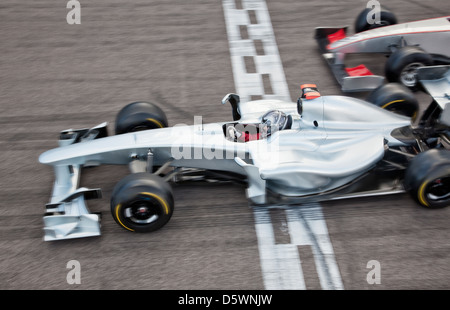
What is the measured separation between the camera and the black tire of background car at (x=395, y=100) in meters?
5.25

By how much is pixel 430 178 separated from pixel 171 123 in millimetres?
3173

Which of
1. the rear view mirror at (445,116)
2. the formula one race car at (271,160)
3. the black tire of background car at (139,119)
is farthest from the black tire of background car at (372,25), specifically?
the black tire of background car at (139,119)

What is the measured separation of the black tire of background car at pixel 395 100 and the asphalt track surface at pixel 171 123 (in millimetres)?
1089

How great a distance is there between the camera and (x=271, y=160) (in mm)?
4508

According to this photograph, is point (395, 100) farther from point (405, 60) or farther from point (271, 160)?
point (271, 160)

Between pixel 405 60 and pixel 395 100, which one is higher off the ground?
pixel 405 60

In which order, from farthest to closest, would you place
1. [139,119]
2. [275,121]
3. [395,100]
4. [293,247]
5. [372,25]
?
[372,25] → [395,100] → [139,119] → [275,121] → [293,247]

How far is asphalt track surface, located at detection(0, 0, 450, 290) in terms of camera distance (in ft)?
14.1

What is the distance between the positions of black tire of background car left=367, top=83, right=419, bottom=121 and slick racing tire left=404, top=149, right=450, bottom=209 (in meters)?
0.95

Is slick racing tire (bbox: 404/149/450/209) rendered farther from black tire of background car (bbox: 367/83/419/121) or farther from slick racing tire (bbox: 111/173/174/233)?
slick racing tire (bbox: 111/173/174/233)

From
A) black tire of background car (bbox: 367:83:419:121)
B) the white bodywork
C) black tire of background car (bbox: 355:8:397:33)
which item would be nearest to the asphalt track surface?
the white bodywork

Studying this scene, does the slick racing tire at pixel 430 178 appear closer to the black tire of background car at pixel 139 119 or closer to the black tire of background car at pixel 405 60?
the black tire of background car at pixel 405 60

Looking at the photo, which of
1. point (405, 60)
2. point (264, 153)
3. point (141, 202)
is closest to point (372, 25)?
point (405, 60)

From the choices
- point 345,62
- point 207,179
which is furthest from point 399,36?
point 207,179
